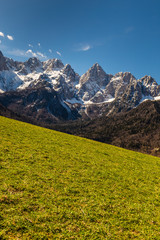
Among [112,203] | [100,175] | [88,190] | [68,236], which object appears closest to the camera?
[68,236]

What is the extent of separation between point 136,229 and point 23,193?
15.6 ft

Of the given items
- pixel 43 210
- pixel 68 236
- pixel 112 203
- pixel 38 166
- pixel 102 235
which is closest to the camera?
pixel 68 236

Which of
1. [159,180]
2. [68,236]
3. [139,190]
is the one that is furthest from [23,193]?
[159,180]

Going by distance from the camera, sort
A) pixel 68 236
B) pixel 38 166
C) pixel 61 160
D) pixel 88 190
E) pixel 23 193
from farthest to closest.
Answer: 1. pixel 61 160
2. pixel 38 166
3. pixel 88 190
4. pixel 23 193
5. pixel 68 236

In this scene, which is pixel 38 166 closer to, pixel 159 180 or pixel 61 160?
pixel 61 160

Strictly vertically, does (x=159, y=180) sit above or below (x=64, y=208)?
above

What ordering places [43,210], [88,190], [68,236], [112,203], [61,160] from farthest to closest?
[61,160] → [88,190] → [112,203] → [43,210] → [68,236]

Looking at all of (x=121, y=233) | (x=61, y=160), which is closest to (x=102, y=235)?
(x=121, y=233)

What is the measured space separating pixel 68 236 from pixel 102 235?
1209 millimetres

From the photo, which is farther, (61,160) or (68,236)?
(61,160)

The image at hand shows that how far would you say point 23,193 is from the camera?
613 centimetres

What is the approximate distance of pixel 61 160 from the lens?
426 inches

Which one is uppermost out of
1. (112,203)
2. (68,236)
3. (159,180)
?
(159,180)

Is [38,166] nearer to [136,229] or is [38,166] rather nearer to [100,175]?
[100,175]
